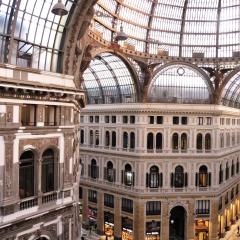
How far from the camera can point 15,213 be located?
22.4 metres

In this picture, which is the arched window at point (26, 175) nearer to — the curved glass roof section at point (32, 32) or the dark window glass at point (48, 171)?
the dark window glass at point (48, 171)

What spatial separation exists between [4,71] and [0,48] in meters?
1.80

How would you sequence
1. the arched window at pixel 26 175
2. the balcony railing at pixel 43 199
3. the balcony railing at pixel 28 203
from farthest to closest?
the arched window at pixel 26 175
the balcony railing at pixel 43 199
the balcony railing at pixel 28 203

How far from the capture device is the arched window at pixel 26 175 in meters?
23.3

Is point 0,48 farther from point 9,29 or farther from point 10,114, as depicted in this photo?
point 10,114

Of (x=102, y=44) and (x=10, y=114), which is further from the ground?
(x=102, y=44)

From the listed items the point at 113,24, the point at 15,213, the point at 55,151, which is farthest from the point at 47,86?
the point at 113,24

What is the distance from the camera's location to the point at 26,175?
23.7m

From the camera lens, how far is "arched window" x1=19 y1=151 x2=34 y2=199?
76.5 ft

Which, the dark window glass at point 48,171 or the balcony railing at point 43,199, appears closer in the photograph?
the balcony railing at point 43,199

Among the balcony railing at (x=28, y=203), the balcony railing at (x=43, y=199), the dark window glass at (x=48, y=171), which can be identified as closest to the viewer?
the balcony railing at (x=28, y=203)

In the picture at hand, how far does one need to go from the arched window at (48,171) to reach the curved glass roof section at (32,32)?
5.55 m

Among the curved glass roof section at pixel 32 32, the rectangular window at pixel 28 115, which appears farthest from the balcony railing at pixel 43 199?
the curved glass roof section at pixel 32 32

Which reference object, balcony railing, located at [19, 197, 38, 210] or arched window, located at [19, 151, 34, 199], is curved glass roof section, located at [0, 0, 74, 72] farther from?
balcony railing, located at [19, 197, 38, 210]
